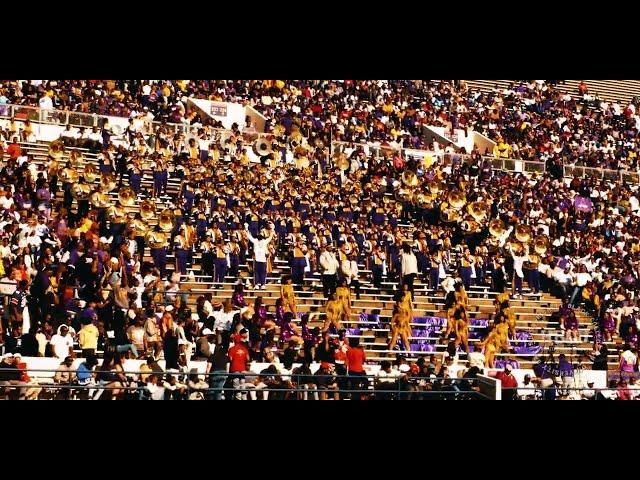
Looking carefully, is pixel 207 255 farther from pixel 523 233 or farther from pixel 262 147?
pixel 523 233

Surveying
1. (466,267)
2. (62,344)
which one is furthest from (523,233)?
(62,344)

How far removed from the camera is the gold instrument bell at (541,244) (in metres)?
14.0

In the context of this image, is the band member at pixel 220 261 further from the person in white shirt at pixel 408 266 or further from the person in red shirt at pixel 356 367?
the person in white shirt at pixel 408 266

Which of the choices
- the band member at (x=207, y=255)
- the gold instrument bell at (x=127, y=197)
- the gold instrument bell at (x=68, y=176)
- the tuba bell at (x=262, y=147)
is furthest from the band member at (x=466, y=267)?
the gold instrument bell at (x=68, y=176)

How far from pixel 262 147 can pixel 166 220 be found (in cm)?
170

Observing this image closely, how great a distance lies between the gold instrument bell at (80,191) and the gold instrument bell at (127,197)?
1.13ft

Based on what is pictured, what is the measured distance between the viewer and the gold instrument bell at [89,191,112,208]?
1239cm

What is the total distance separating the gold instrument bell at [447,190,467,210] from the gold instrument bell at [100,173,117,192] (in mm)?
3620

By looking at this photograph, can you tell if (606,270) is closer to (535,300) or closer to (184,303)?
(535,300)

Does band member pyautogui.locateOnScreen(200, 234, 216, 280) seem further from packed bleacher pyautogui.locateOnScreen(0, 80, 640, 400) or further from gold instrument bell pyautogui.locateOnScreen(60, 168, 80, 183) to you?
gold instrument bell pyautogui.locateOnScreen(60, 168, 80, 183)

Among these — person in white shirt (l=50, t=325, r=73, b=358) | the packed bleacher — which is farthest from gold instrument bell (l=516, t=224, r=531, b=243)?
person in white shirt (l=50, t=325, r=73, b=358)

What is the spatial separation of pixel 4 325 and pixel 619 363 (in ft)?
19.0

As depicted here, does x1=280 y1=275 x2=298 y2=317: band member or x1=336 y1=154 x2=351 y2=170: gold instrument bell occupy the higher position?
x1=336 y1=154 x2=351 y2=170: gold instrument bell
